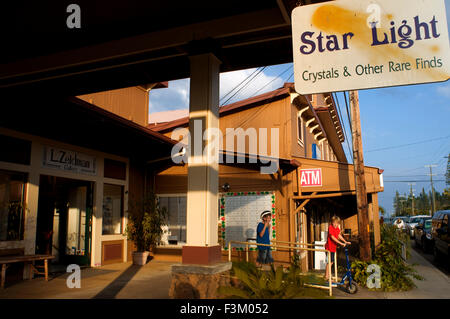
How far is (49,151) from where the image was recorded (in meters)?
10.2

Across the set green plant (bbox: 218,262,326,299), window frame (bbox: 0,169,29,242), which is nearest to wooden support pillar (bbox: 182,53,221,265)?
green plant (bbox: 218,262,326,299)

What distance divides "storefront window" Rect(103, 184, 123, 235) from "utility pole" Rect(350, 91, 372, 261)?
24.8 ft

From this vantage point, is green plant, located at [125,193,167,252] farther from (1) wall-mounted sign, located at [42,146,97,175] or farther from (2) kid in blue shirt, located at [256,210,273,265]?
(2) kid in blue shirt, located at [256,210,273,265]

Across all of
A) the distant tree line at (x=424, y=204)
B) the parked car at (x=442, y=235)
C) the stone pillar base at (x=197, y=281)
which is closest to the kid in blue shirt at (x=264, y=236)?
the stone pillar base at (x=197, y=281)

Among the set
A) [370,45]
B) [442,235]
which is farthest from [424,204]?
[370,45]

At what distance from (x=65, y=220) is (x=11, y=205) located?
326 cm

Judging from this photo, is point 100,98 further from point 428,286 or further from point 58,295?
point 428,286

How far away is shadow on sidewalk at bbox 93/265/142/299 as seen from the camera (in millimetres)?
7336

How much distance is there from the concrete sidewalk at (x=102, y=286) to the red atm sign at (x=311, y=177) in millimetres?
5232

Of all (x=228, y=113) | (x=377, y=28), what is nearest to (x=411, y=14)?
(x=377, y=28)

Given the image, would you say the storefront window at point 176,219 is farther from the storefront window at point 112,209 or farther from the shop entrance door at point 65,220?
the shop entrance door at point 65,220

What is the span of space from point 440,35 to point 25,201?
9.29 metres

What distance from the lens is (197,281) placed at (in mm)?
6023

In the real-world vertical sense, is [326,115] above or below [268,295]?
above
